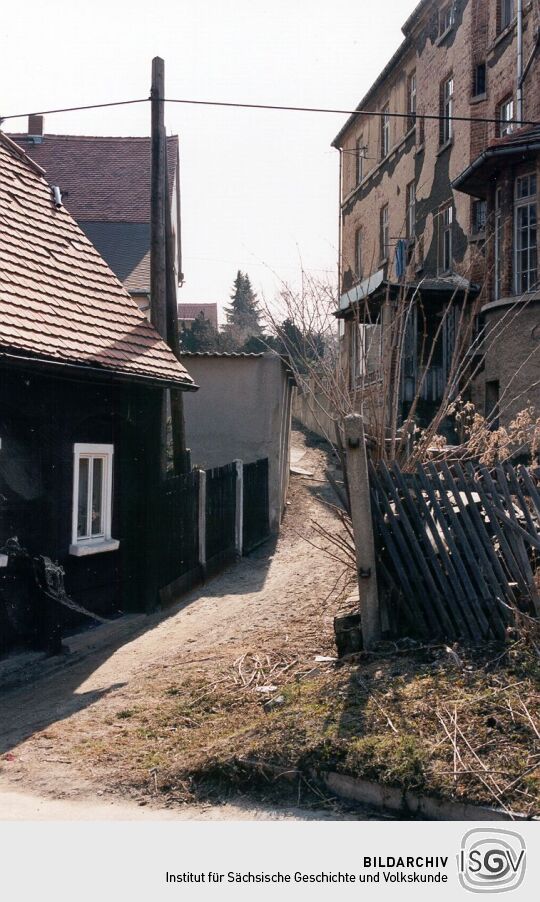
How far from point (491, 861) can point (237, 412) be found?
46.0 feet

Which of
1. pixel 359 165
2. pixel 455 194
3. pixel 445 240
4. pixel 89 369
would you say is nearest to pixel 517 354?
pixel 455 194

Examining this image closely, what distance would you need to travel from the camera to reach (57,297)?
10.2 meters

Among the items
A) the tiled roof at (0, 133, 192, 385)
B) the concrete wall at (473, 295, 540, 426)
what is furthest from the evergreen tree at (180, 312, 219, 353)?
the tiled roof at (0, 133, 192, 385)

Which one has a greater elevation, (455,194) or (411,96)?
(411,96)

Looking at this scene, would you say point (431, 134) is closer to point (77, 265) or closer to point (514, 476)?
point (77, 265)

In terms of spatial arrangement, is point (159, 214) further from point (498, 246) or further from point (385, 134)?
point (385, 134)

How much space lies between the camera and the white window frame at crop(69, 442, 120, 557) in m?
9.90

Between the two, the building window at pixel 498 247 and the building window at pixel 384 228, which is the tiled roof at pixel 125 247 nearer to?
the building window at pixel 384 228

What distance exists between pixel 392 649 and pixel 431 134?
21.6 meters

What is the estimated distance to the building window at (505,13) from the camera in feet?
69.8

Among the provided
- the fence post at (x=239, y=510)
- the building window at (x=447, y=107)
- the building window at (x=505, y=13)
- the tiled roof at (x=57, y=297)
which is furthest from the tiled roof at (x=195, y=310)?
the tiled roof at (x=57, y=297)

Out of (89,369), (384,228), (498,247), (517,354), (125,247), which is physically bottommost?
(89,369)

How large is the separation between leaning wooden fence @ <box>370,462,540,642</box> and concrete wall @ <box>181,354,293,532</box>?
32.8 feet

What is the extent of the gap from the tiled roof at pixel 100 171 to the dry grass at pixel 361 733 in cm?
2453
